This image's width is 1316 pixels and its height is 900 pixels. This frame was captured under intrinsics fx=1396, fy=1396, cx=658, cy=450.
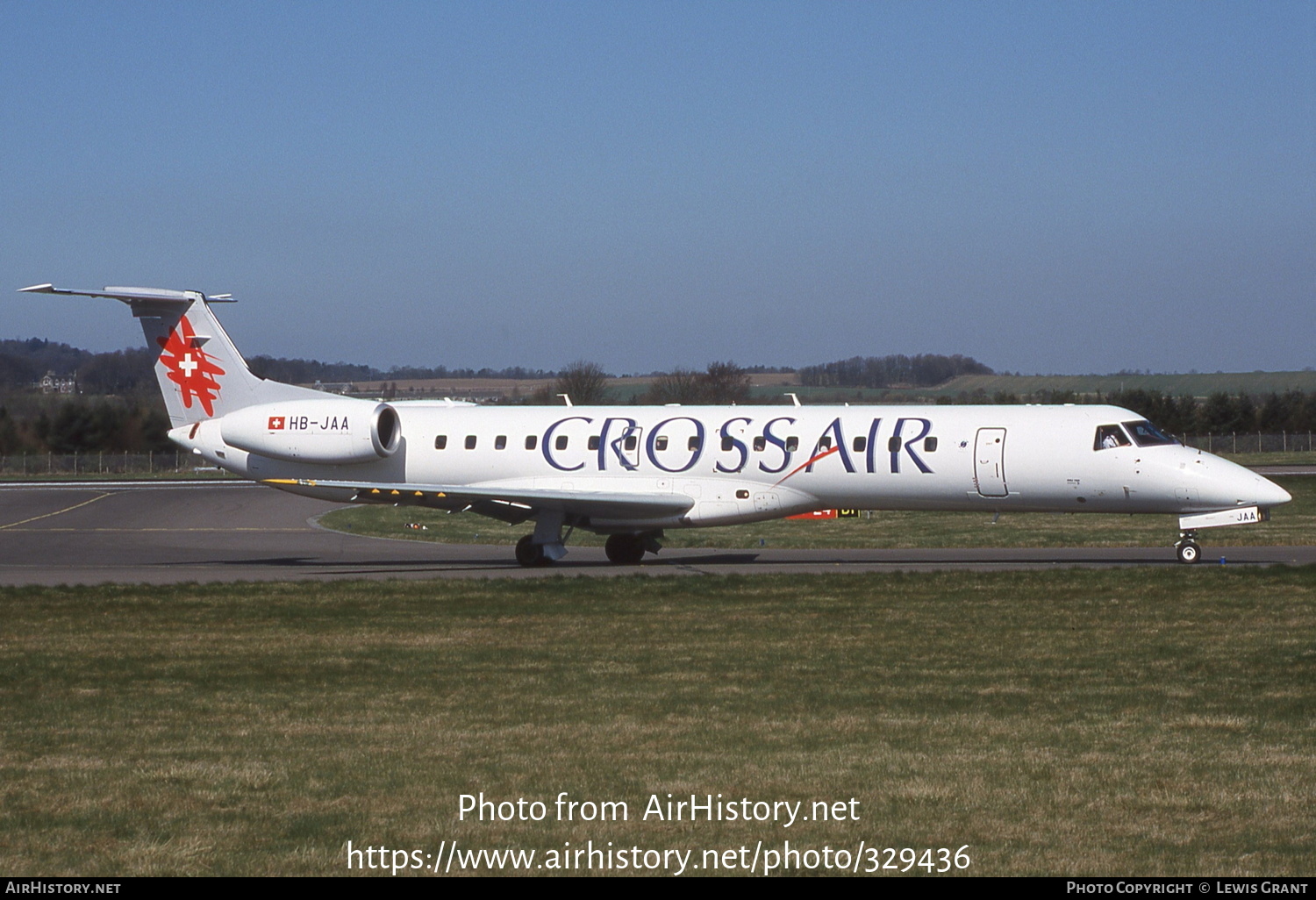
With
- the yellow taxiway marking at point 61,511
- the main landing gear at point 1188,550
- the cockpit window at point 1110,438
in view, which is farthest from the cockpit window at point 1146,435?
the yellow taxiway marking at point 61,511

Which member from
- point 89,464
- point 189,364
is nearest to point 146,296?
point 189,364

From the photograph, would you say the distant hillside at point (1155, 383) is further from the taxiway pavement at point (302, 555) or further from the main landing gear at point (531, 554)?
the main landing gear at point (531, 554)

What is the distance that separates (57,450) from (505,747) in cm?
8264

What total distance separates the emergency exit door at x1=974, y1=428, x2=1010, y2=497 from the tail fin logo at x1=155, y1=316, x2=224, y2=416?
15.6 meters

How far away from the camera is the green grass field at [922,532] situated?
30.8 metres

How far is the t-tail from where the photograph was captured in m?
29.1

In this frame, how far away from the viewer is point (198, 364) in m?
29.1

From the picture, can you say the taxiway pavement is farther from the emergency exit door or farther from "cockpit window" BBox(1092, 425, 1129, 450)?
"cockpit window" BBox(1092, 425, 1129, 450)

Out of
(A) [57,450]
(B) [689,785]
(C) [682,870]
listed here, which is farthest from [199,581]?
(A) [57,450]

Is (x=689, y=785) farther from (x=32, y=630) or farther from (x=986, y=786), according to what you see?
(x=32, y=630)

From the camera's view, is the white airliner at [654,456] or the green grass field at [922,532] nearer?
the white airliner at [654,456]

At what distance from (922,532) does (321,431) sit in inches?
580

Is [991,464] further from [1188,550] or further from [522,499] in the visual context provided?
[522,499]

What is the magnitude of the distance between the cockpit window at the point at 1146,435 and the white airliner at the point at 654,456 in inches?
1.2
